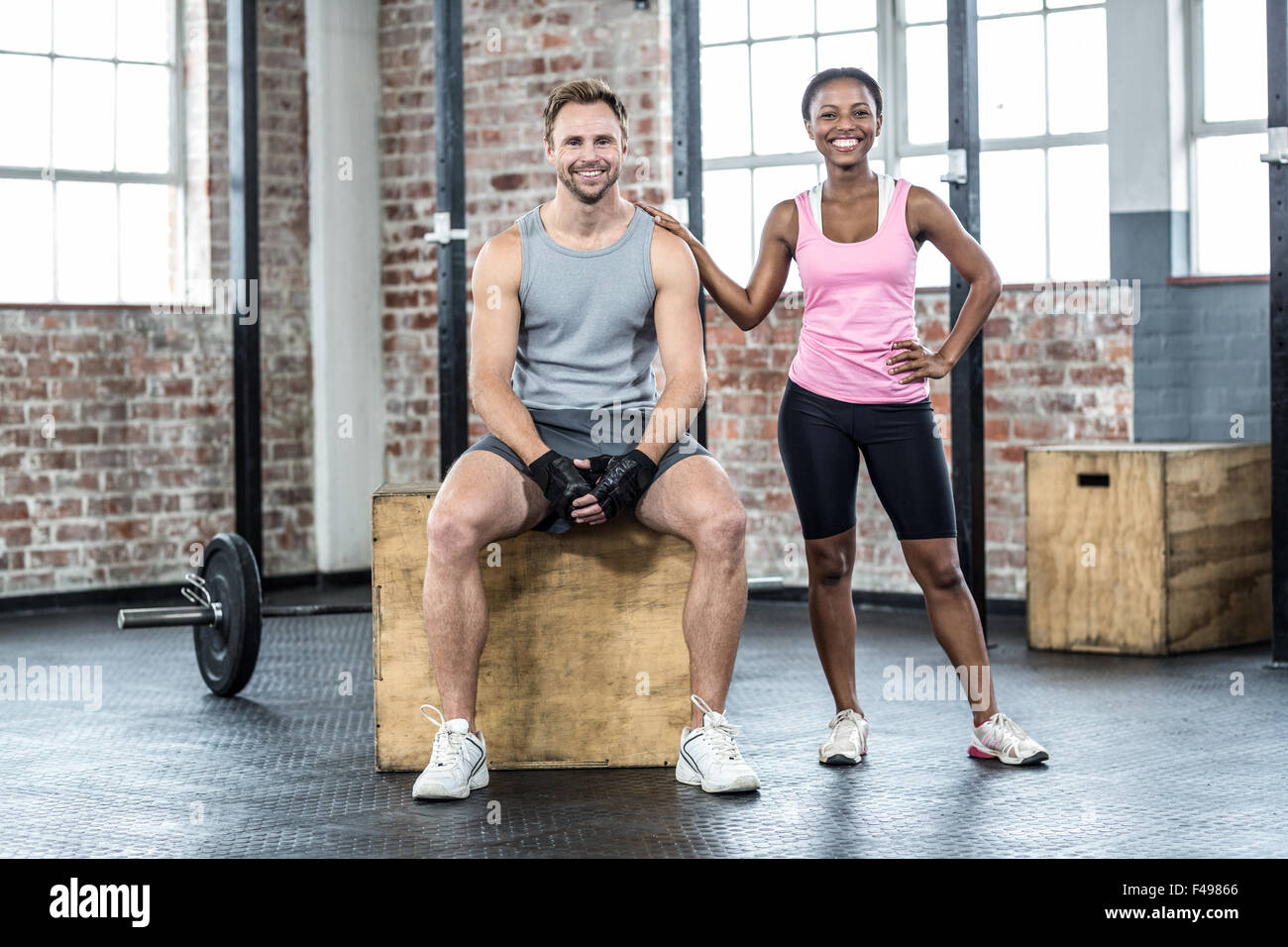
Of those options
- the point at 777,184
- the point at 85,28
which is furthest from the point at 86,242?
the point at 777,184

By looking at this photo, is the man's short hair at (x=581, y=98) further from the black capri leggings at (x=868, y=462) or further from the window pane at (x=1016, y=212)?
the window pane at (x=1016, y=212)

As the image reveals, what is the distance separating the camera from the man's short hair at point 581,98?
3377 millimetres

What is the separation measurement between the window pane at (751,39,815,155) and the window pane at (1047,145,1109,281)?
97 centimetres

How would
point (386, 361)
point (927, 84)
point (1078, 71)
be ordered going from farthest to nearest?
point (386, 361) → point (927, 84) → point (1078, 71)

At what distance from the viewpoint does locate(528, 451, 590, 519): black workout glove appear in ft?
10.5

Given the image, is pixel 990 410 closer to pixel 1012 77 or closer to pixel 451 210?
pixel 1012 77

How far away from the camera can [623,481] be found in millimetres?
3215

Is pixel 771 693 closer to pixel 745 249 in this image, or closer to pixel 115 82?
pixel 745 249

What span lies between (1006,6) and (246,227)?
270cm

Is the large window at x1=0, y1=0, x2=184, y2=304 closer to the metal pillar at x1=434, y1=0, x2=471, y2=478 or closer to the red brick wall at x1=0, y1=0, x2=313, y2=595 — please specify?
the red brick wall at x1=0, y1=0, x2=313, y2=595

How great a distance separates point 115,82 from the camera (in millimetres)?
6293

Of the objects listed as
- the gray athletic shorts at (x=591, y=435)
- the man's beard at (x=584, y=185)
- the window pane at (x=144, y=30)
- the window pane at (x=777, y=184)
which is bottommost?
the gray athletic shorts at (x=591, y=435)

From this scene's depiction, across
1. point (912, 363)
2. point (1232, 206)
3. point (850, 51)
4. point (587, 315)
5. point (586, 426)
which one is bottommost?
point (586, 426)

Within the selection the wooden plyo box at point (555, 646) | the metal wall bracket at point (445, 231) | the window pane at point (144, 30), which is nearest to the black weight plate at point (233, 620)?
the wooden plyo box at point (555, 646)
